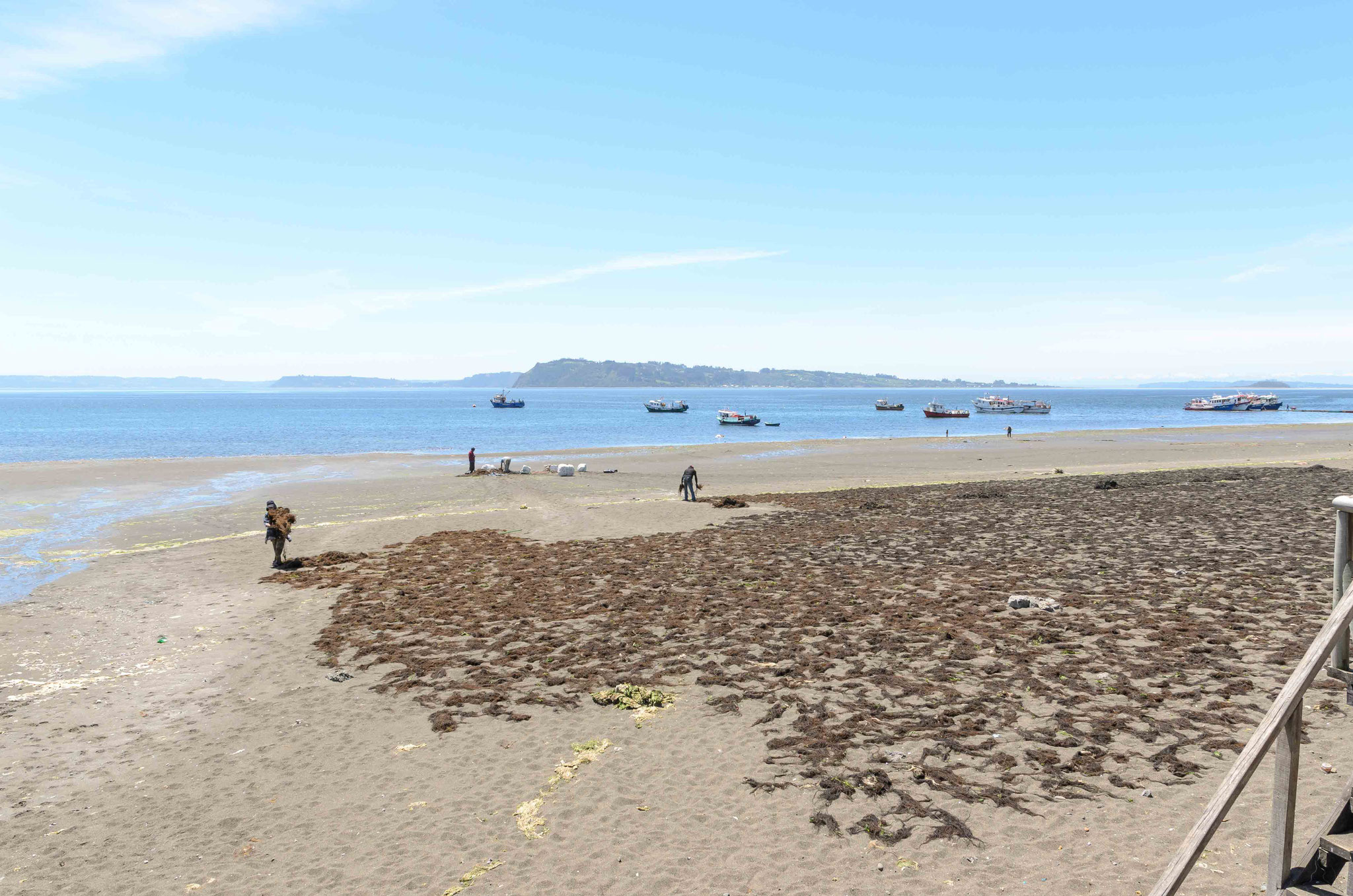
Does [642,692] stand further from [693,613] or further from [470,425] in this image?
[470,425]

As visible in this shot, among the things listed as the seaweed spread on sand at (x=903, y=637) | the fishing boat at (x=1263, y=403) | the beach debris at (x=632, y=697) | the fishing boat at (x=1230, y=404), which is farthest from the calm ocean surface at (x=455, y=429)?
the beach debris at (x=632, y=697)

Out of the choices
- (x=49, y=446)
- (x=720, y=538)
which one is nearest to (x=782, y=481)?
(x=720, y=538)

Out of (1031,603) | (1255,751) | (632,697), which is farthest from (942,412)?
(1255,751)

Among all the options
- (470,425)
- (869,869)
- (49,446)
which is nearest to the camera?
(869,869)

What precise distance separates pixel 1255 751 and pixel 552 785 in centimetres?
752

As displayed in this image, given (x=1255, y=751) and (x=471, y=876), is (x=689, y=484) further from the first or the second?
(x=1255, y=751)

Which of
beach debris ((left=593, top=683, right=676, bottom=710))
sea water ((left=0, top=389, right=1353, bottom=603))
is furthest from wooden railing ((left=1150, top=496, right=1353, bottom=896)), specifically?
sea water ((left=0, top=389, right=1353, bottom=603))

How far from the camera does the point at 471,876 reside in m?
7.79

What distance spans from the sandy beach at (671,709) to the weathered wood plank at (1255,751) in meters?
3.23

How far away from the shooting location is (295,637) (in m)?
16.3

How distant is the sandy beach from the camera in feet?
26.5

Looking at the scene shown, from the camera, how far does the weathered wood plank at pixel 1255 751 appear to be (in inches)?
166

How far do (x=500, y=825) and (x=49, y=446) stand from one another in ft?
335

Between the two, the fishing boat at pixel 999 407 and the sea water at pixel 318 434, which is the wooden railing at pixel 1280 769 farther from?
the fishing boat at pixel 999 407
